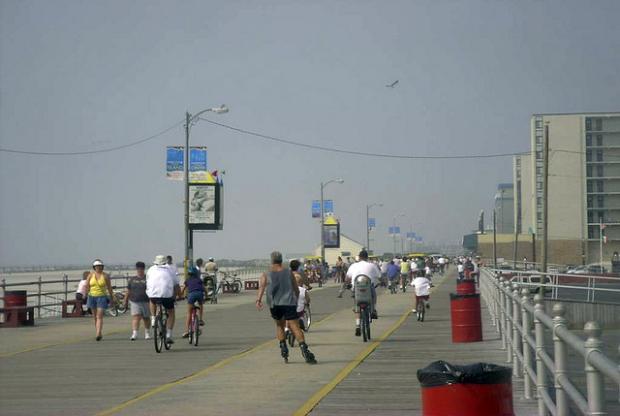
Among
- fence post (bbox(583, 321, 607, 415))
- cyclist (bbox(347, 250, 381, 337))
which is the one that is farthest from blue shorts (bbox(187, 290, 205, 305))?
fence post (bbox(583, 321, 607, 415))

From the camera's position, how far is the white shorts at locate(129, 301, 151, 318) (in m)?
21.6

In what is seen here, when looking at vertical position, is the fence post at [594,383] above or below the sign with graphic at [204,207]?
below

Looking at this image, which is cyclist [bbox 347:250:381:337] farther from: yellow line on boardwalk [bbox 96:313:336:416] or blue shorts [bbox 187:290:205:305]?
blue shorts [bbox 187:290:205:305]

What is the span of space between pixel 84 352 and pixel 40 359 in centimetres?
130

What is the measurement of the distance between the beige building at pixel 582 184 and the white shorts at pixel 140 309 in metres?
120

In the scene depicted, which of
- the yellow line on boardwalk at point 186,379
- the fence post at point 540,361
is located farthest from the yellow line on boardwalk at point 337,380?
the fence post at point 540,361

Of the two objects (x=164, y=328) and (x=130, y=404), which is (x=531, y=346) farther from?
(x=164, y=328)

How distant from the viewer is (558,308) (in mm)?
7633

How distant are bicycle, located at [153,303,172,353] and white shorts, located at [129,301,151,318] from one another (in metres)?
2.48

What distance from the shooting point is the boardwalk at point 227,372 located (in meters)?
11.6

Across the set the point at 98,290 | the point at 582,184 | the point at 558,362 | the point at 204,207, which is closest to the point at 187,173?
the point at 204,207

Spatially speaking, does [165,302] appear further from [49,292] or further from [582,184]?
[582,184]

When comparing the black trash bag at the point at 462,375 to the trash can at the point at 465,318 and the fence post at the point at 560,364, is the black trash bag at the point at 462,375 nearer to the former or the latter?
the fence post at the point at 560,364

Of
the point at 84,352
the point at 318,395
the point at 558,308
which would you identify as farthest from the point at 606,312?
the point at 558,308
